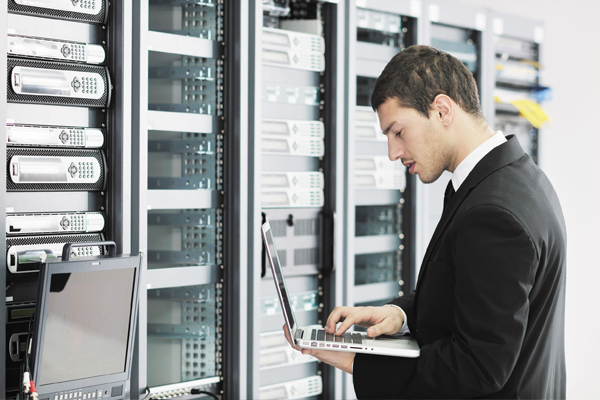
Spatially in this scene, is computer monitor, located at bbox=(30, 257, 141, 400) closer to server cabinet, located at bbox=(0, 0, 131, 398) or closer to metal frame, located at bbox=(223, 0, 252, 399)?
server cabinet, located at bbox=(0, 0, 131, 398)

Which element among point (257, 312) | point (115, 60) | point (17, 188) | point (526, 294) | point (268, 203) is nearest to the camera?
point (526, 294)

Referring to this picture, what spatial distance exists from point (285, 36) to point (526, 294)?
1.87m

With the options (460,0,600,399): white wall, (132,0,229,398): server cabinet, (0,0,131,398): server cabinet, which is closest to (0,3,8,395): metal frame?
(0,0,131,398): server cabinet

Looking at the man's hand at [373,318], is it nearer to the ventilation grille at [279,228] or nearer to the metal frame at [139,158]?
the metal frame at [139,158]

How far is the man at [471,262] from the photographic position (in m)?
1.23

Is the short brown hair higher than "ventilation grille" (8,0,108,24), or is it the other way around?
"ventilation grille" (8,0,108,24)

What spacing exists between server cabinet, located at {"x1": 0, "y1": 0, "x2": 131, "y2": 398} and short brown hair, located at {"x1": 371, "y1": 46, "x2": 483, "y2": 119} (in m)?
1.09

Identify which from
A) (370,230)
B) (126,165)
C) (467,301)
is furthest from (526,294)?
(370,230)

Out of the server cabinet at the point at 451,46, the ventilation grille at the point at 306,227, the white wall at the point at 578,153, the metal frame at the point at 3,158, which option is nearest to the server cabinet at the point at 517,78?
the server cabinet at the point at 451,46

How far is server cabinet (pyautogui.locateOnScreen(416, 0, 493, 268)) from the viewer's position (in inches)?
128

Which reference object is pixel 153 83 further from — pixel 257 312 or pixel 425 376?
pixel 425 376

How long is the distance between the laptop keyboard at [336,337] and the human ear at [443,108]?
55 centimetres

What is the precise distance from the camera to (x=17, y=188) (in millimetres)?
1943

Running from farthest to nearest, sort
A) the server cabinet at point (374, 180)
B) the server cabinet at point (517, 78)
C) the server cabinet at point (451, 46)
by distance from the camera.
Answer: the server cabinet at point (517, 78)
the server cabinet at point (451, 46)
the server cabinet at point (374, 180)
